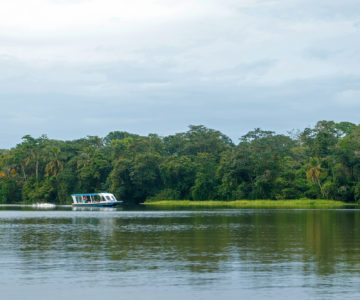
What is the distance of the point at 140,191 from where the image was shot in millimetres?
137750

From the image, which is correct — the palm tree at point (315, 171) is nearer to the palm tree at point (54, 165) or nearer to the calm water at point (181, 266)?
the palm tree at point (54, 165)

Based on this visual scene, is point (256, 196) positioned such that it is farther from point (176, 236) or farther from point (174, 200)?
point (176, 236)

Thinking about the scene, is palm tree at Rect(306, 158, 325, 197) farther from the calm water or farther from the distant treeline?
the calm water

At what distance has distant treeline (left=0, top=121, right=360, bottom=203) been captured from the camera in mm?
116562

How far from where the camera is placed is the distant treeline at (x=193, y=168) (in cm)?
11656

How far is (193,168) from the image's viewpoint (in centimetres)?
13375

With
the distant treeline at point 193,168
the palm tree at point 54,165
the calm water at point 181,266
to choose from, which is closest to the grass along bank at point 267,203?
the distant treeline at point 193,168

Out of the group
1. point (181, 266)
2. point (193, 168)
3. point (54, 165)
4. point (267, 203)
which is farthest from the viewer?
point (54, 165)

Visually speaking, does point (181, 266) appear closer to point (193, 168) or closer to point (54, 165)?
point (193, 168)

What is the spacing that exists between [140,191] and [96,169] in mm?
12836

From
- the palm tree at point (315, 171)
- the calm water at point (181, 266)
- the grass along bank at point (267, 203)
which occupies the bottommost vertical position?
the grass along bank at point (267, 203)

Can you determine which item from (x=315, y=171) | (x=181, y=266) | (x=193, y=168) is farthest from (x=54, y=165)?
(x=181, y=266)

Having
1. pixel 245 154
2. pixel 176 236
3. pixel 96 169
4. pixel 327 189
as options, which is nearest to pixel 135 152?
pixel 96 169

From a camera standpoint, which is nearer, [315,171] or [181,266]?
[181,266]
